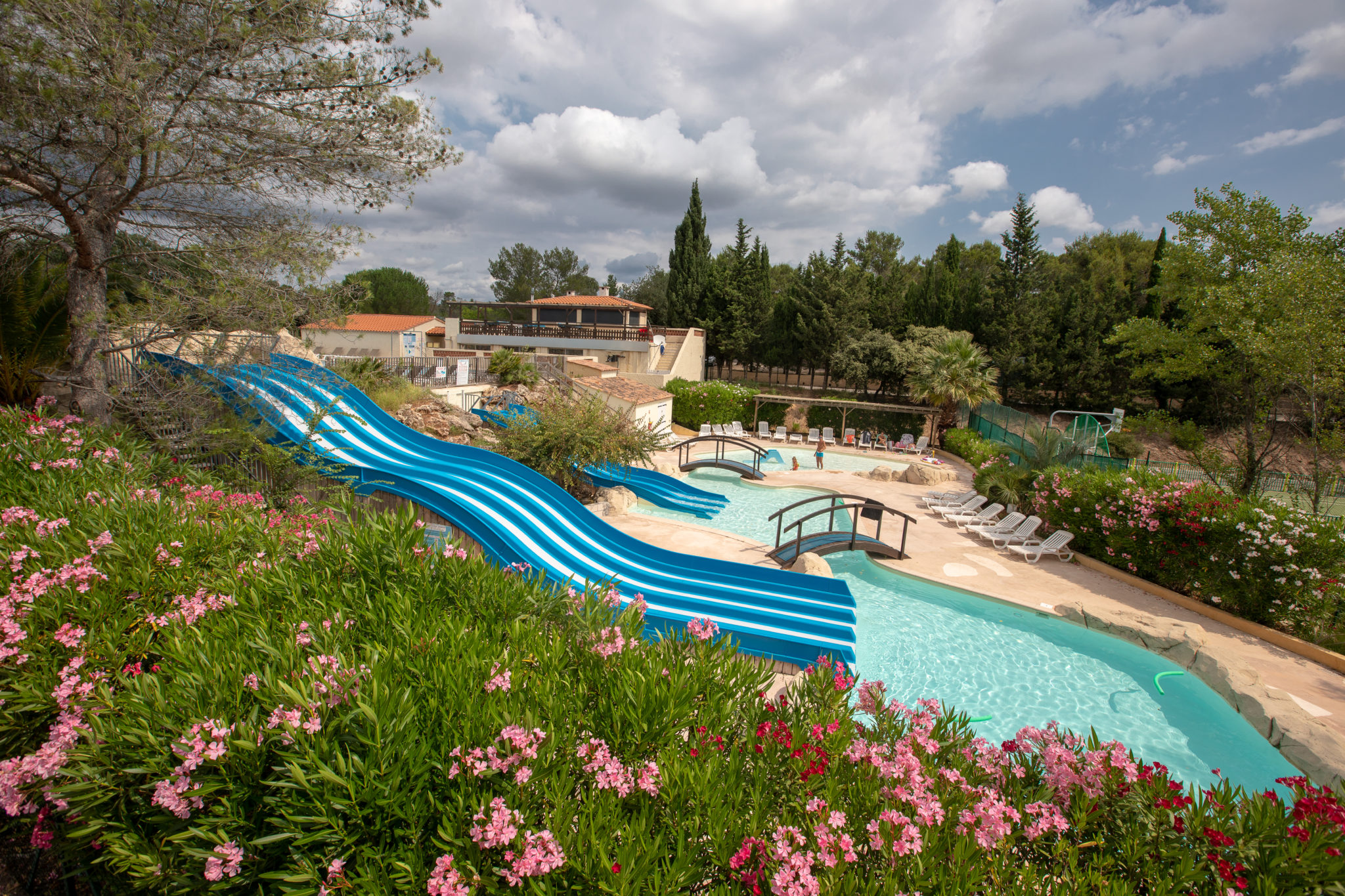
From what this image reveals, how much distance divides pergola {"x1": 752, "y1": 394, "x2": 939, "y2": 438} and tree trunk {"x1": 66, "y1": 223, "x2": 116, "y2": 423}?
2283 cm

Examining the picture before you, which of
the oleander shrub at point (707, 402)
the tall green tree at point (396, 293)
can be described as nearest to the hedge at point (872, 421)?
the oleander shrub at point (707, 402)

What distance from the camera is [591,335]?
→ 3644 centimetres

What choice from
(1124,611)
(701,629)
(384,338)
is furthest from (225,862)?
(384,338)

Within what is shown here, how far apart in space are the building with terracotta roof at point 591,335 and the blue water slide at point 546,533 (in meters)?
21.2

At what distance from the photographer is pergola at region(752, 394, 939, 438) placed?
2491 centimetres

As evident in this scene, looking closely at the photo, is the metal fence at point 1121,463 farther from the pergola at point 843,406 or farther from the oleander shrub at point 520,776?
the oleander shrub at point 520,776

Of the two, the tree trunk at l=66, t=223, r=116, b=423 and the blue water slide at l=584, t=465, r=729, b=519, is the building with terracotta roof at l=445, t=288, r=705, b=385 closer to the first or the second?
the blue water slide at l=584, t=465, r=729, b=519

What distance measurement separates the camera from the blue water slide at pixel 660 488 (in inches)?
541

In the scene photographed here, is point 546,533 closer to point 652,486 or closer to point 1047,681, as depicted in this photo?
point 652,486

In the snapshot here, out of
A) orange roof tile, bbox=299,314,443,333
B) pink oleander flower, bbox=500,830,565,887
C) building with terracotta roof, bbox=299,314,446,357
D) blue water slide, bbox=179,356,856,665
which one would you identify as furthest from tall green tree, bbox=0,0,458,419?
orange roof tile, bbox=299,314,443,333

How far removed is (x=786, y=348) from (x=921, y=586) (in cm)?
3192

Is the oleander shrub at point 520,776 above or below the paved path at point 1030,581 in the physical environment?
above

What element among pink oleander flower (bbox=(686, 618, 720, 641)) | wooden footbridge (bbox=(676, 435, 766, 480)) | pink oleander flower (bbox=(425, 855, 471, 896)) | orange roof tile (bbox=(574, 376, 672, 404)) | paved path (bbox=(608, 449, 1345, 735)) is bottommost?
paved path (bbox=(608, 449, 1345, 735))

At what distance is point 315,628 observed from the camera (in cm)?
278
